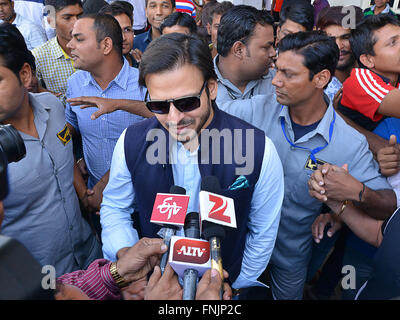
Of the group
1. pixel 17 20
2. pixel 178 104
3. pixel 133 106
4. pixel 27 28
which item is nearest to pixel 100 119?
pixel 133 106

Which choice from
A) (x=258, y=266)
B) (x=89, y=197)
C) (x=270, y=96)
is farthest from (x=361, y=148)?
(x=89, y=197)

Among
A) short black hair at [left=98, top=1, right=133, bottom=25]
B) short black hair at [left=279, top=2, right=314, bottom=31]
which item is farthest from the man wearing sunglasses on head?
short black hair at [left=98, top=1, right=133, bottom=25]

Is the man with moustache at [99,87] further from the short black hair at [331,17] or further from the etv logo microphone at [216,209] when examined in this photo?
the short black hair at [331,17]

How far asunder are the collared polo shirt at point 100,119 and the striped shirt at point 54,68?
513 mm

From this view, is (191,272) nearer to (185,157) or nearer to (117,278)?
(117,278)

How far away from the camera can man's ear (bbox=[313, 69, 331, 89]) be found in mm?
2098

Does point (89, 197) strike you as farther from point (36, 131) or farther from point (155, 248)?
point (155, 248)

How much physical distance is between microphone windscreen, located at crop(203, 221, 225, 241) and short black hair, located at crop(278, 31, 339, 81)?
1.47 meters

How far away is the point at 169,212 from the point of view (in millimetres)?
1104

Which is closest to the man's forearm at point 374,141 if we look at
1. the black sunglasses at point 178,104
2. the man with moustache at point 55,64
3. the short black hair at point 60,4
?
the black sunglasses at point 178,104

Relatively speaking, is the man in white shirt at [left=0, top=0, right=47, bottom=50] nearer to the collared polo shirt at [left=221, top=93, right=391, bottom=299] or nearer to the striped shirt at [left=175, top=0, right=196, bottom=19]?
the striped shirt at [left=175, top=0, right=196, bottom=19]

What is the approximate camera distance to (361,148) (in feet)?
6.15

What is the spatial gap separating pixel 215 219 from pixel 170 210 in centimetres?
17
